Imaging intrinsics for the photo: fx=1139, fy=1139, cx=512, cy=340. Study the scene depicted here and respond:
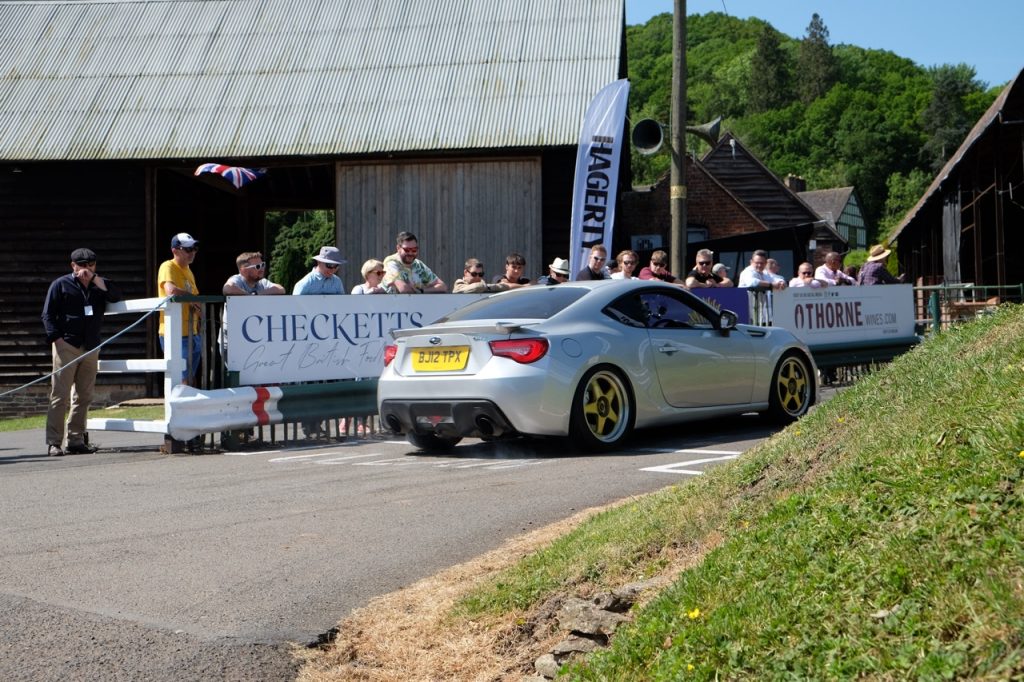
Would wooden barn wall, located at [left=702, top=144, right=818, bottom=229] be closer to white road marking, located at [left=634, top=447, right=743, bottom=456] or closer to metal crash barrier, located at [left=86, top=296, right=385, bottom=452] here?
metal crash barrier, located at [left=86, top=296, right=385, bottom=452]

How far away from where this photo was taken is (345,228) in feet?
71.9

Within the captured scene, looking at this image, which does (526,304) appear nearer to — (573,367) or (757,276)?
(573,367)

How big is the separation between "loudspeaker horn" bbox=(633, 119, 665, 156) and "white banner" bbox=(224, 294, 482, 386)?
15.8 feet

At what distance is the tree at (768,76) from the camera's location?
155125 millimetres

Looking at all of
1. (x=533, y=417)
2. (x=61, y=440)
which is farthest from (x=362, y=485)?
(x=61, y=440)

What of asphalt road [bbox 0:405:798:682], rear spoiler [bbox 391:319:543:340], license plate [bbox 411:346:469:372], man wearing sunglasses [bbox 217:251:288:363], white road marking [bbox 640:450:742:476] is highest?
man wearing sunglasses [bbox 217:251:288:363]

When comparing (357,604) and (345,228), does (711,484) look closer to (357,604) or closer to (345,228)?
(357,604)

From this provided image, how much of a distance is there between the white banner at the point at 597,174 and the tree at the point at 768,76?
142047 mm

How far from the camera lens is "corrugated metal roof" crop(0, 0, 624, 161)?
21828 mm

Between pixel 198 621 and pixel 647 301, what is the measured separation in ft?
21.8

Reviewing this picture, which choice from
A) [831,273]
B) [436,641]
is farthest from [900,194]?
[436,641]

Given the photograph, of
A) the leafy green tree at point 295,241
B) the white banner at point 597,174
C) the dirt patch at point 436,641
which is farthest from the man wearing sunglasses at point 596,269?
the leafy green tree at point 295,241

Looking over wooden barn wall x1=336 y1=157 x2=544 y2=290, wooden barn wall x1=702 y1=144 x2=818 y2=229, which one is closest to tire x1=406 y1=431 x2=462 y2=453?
wooden barn wall x1=336 y1=157 x2=544 y2=290

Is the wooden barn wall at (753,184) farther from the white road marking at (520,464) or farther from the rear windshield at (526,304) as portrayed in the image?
the white road marking at (520,464)
